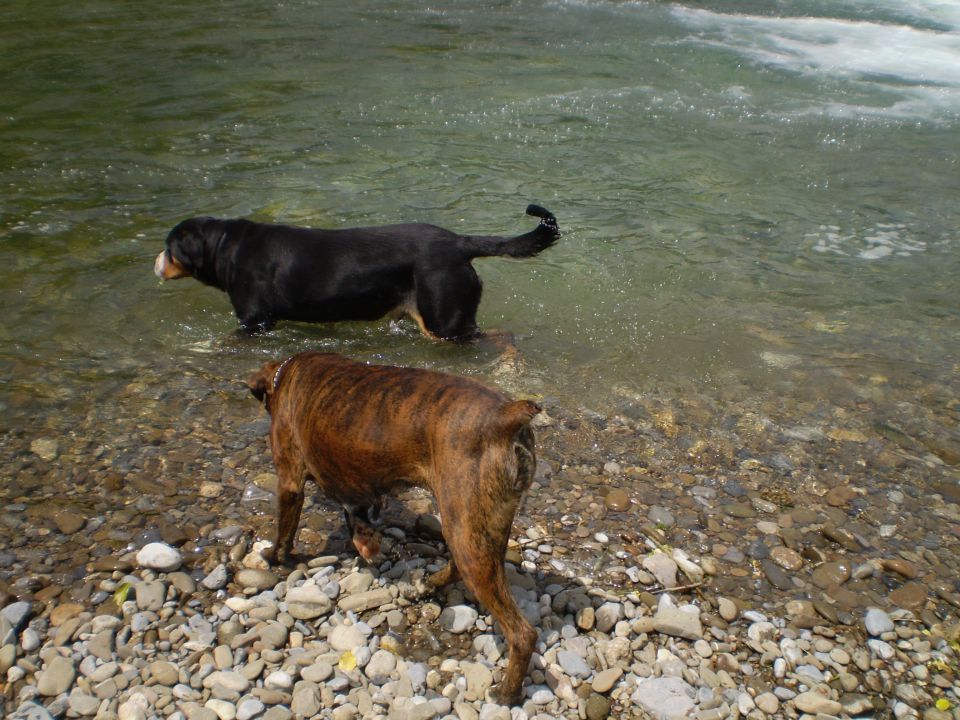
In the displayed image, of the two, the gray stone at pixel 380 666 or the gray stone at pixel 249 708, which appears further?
the gray stone at pixel 380 666

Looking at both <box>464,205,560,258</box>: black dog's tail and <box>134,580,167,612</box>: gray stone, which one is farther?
<box>464,205,560,258</box>: black dog's tail

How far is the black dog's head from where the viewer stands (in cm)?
675

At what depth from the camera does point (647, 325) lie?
7.20 meters

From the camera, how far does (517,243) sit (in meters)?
6.39

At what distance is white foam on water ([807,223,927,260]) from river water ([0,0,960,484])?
0.04 m

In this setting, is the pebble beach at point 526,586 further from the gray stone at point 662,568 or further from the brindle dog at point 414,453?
the brindle dog at point 414,453

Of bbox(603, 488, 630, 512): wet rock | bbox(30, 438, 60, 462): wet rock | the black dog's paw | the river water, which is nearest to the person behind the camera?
bbox(603, 488, 630, 512): wet rock

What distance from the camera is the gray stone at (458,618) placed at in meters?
3.89

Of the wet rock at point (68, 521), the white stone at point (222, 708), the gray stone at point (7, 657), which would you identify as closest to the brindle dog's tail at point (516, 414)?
the white stone at point (222, 708)

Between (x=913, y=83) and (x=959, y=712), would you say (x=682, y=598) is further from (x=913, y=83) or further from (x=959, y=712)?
(x=913, y=83)

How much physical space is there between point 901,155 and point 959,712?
9.33m

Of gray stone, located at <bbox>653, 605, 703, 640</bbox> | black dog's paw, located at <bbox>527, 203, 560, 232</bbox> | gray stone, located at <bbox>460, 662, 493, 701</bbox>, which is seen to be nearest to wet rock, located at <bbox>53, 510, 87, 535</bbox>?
gray stone, located at <bbox>460, 662, 493, 701</bbox>

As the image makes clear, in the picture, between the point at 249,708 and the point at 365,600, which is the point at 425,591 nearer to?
the point at 365,600

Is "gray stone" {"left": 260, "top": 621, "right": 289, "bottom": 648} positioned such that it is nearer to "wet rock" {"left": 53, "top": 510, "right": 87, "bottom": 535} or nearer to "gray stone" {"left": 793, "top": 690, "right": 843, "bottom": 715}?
"wet rock" {"left": 53, "top": 510, "right": 87, "bottom": 535}
